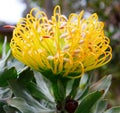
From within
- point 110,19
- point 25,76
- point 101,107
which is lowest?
point 110,19

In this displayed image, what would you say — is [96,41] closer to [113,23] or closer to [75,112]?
[75,112]

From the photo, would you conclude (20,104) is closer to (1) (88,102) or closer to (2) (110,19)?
(1) (88,102)

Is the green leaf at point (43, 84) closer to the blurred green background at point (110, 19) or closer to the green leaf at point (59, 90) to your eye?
the green leaf at point (59, 90)

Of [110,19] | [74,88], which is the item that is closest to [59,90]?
[74,88]

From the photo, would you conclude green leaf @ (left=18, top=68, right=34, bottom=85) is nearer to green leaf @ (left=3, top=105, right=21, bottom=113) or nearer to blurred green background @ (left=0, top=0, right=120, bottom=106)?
green leaf @ (left=3, top=105, right=21, bottom=113)

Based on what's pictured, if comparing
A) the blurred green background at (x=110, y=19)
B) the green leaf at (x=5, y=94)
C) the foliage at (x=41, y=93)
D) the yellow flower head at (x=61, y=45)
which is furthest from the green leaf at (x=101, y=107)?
the blurred green background at (x=110, y=19)

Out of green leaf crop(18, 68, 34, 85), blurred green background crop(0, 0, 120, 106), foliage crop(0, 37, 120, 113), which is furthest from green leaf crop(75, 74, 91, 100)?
blurred green background crop(0, 0, 120, 106)
